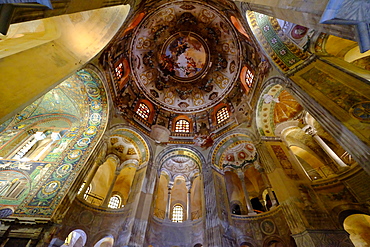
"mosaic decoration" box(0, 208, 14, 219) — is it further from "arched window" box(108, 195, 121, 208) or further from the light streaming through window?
the light streaming through window

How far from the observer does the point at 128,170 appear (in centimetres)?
1423

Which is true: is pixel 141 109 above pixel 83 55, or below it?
above

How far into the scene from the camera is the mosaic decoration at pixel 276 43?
6948mm

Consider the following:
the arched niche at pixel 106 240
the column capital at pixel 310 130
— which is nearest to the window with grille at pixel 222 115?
the column capital at pixel 310 130

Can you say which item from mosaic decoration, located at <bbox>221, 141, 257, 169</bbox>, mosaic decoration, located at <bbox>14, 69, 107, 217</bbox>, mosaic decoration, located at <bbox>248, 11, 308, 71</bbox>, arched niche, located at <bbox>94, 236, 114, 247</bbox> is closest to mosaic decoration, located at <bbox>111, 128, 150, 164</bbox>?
mosaic decoration, located at <bbox>14, 69, 107, 217</bbox>

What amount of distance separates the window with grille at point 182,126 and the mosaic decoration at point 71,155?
253 inches

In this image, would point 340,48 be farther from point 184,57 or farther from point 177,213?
point 177,213

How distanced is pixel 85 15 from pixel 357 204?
12939mm

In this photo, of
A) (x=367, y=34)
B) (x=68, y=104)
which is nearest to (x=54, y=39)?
(x=68, y=104)

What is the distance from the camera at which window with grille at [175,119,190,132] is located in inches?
563

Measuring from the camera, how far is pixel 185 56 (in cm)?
1702

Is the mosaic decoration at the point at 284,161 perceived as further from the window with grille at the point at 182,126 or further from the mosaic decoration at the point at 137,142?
the mosaic decoration at the point at 137,142

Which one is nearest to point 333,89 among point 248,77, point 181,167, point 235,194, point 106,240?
point 248,77

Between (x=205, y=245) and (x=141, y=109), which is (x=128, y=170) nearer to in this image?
(x=141, y=109)
